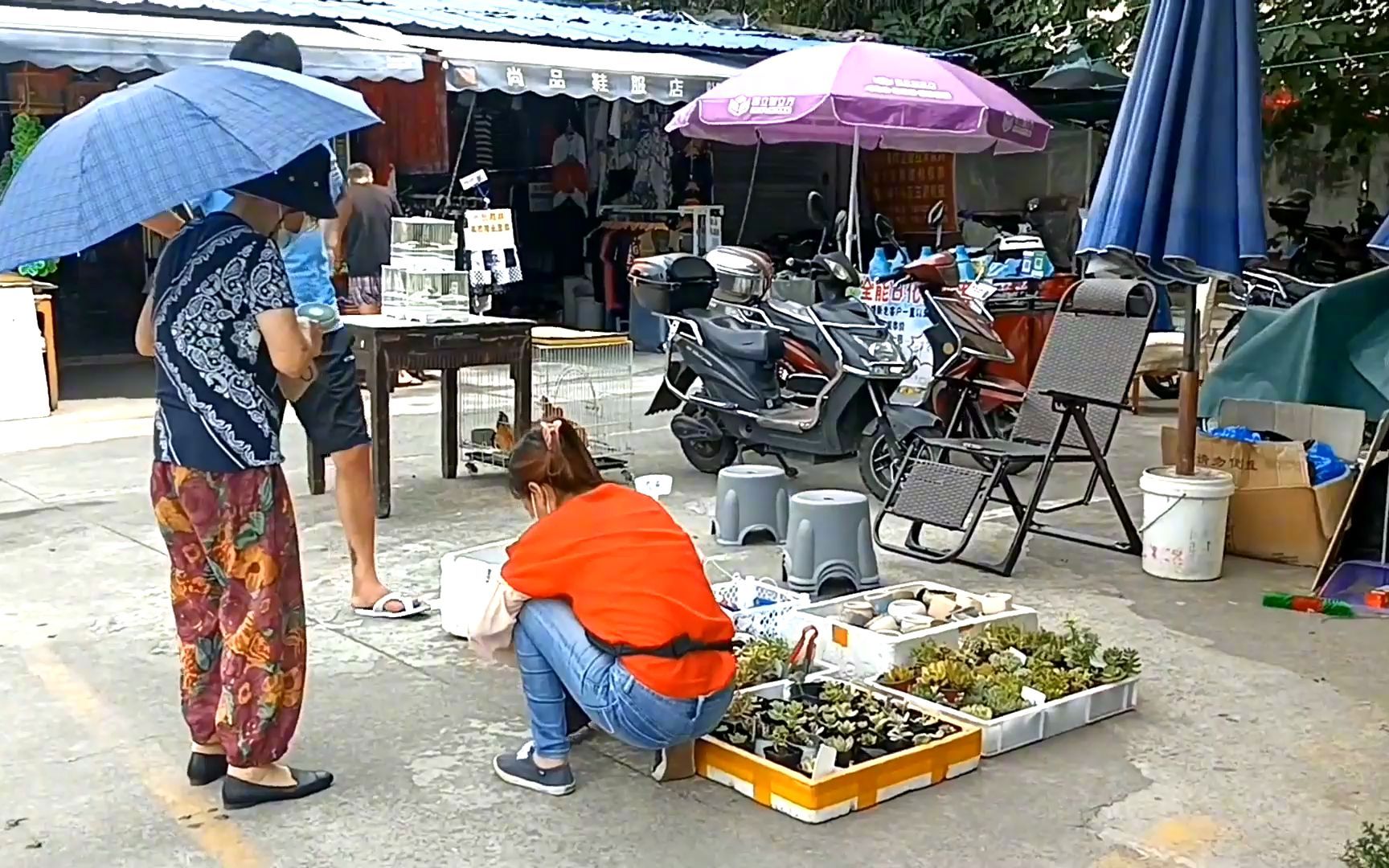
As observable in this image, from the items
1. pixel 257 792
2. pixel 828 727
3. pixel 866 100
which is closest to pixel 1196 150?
pixel 828 727

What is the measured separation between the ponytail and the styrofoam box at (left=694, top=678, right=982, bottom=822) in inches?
28.6

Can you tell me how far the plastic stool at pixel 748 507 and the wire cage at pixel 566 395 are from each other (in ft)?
3.55

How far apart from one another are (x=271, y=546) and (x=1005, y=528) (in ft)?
12.8

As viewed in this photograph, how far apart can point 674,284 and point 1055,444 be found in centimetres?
253

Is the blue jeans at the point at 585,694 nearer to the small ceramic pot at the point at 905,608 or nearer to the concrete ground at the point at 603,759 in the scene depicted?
the concrete ground at the point at 603,759

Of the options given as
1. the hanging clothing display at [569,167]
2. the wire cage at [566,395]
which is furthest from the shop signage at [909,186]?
the wire cage at [566,395]

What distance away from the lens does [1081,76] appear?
12.2 metres

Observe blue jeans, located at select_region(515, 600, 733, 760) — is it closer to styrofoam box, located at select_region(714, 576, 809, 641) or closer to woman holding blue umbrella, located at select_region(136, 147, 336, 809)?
woman holding blue umbrella, located at select_region(136, 147, 336, 809)

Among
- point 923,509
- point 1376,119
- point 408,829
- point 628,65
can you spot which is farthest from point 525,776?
point 1376,119

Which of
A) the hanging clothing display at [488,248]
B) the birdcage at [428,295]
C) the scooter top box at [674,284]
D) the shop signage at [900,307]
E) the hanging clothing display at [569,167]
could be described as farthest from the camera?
the hanging clothing display at [569,167]

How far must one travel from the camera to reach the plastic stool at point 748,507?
5977mm

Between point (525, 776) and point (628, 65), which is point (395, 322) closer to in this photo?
point (525, 776)

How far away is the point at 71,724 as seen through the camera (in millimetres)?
3938

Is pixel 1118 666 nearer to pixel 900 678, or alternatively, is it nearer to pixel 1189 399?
pixel 900 678
